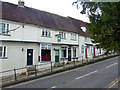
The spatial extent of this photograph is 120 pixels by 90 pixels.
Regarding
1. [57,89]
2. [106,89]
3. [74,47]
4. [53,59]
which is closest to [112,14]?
[106,89]

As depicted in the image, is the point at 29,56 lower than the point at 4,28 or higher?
lower

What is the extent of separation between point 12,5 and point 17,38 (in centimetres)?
521

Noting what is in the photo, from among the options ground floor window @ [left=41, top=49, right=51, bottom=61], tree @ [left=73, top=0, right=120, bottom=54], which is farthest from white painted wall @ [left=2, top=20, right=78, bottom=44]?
tree @ [left=73, top=0, right=120, bottom=54]

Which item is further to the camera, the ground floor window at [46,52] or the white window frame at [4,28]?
the ground floor window at [46,52]

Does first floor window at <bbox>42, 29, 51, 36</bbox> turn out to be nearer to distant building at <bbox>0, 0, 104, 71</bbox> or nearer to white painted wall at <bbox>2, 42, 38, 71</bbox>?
distant building at <bbox>0, 0, 104, 71</bbox>

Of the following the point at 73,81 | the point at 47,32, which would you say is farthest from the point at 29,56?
the point at 73,81

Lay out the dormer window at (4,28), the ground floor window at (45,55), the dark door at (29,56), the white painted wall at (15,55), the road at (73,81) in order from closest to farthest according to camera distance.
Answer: the road at (73,81) < the dormer window at (4,28) < the white painted wall at (15,55) < the dark door at (29,56) < the ground floor window at (45,55)

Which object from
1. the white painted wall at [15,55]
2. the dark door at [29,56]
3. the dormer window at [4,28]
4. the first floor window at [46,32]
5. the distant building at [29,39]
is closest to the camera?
the dormer window at [4,28]

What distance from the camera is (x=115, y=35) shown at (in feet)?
21.1

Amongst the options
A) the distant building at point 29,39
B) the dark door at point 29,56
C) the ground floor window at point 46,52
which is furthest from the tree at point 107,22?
the ground floor window at point 46,52

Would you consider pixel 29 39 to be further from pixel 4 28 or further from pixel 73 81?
pixel 73 81

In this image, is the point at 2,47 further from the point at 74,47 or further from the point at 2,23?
→ the point at 74,47

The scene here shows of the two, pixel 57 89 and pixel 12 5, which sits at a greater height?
pixel 12 5

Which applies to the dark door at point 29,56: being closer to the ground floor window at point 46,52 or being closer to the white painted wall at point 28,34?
the white painted wall at point 28,34
